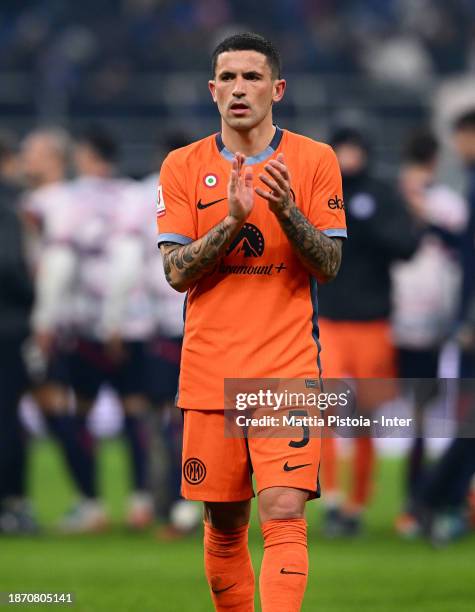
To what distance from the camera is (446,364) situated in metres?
12.0

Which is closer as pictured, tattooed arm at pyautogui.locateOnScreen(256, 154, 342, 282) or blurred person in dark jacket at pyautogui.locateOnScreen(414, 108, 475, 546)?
tattooed arm at pyautogui.locateOnScreen(256, 154, 342, 282)

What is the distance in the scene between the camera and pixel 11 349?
947cm

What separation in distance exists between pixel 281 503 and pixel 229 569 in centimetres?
43

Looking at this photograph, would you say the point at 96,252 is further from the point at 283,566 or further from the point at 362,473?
the point at 283,566

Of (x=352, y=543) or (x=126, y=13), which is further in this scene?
(x=126, y=13)

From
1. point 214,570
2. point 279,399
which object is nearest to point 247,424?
point 279,399

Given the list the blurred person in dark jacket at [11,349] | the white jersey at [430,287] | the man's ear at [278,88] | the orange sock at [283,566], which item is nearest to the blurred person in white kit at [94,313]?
the blurred person in dark jacket at [11,349]

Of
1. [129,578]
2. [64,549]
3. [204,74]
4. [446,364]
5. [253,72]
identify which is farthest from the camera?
[204,74]

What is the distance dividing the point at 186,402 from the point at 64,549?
13.3 feet

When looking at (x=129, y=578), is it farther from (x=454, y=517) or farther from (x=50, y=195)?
(x=50, y=195)

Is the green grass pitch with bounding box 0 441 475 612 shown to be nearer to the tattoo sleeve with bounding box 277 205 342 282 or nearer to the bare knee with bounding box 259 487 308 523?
the bare knee with bounding box 259 487 308 523

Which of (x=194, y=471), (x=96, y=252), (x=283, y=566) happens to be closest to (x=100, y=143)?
(x=96, y=252)

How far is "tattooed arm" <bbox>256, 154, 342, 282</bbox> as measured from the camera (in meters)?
4.44

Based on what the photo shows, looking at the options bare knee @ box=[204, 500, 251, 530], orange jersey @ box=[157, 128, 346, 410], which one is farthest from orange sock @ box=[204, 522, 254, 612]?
orange jersey @ box=[157, 128, 346, 410]
